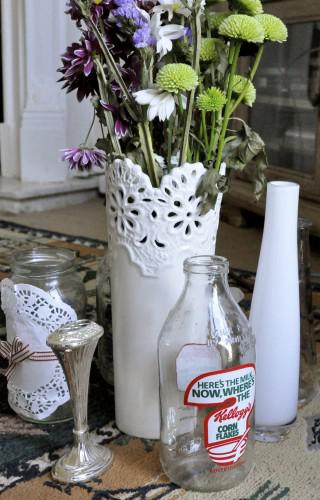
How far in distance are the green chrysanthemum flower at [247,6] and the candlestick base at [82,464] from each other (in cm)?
42

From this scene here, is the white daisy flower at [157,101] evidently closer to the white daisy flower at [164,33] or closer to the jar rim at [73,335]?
the white daisy flower at [164,33]

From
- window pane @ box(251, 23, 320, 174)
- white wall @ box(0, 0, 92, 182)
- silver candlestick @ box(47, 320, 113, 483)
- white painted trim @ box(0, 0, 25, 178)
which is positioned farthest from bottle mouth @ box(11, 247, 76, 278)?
white painted trim @ box(0, 0, 25, 178)

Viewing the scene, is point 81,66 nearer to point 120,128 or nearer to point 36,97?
point 120,128

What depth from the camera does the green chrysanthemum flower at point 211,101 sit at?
0.56 m

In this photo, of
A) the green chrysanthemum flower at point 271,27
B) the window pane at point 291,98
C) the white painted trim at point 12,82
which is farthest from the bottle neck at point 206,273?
the white painted trim at point 12,82

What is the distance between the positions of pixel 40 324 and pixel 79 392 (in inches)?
4.2

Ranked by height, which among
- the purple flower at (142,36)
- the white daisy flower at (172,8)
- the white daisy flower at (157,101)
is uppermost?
the white daisy flower at (172,8)

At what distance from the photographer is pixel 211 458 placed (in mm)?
543

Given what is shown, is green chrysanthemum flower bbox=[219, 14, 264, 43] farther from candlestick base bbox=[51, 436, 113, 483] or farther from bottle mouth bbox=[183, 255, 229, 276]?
candlestick base bbox=[51, 436, 113, 483]

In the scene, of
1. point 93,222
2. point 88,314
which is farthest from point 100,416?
point 93,222

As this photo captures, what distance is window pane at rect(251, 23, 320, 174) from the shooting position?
1.45m

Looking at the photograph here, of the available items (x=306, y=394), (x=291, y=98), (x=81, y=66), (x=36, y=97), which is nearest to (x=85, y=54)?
(x=81, y=66)

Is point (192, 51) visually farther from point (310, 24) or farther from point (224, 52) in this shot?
point (310, 24)

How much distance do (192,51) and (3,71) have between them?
1880 millimetres
